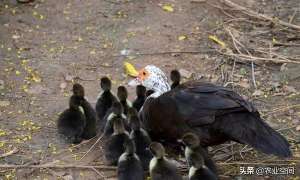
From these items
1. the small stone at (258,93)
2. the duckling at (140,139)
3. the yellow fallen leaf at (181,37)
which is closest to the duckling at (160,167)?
the duckling at (140,139)

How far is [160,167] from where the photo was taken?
5.10 m

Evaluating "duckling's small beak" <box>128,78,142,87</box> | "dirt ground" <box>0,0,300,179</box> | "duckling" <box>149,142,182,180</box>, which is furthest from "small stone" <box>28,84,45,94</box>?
"duckling" <box>149,142,182,180</box>

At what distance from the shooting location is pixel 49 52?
7438 mm

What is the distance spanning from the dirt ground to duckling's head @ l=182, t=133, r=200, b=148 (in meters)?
0.51

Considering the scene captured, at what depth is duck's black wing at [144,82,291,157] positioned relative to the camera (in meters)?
5.13

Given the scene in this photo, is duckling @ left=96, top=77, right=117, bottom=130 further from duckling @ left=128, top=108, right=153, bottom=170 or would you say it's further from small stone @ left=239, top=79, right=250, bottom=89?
small stone @ left=239, top=79, right=250, bottom=89

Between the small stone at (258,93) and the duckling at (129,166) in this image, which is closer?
the duckling at (129,166)

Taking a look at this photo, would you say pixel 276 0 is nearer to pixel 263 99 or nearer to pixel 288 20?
pixel 288 20

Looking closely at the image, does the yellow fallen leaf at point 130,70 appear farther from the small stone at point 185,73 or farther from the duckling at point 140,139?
the duckling at point 140,139

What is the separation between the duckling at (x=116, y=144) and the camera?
17.9 feet

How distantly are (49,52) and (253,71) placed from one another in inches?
90.3

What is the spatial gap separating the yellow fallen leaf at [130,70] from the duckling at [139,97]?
74cm

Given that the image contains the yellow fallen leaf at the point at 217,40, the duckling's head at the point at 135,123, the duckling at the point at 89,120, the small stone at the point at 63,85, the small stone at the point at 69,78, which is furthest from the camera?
the yellow fallen leaf at the point at 217,40

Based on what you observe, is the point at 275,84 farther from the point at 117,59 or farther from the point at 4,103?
the point at 4,103
